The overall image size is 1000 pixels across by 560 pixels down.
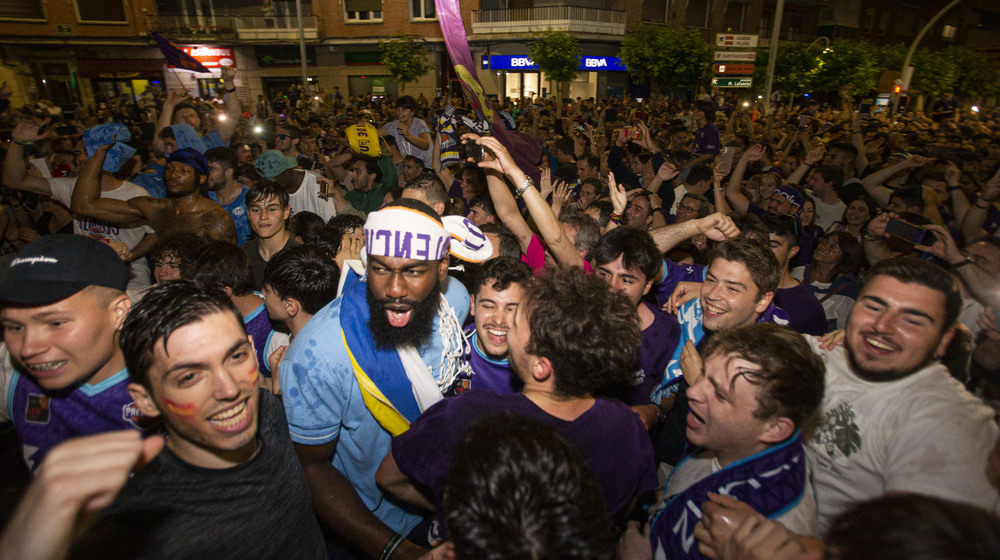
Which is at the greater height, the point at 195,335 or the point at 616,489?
the point at 195,335

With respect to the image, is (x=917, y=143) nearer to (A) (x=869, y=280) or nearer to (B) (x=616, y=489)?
(A) (x=869, y=280)

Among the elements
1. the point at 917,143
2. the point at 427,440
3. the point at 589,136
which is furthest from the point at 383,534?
the point at 917,143

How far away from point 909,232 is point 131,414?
499 cm

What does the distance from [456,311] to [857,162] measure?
816cm

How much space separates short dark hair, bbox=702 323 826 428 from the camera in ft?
6.06

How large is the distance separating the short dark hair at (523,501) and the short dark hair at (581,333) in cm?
54

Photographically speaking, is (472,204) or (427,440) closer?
(427,440)

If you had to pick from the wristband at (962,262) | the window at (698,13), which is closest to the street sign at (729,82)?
the wristband at (962,262)

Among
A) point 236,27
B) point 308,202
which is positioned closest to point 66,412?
point 308,202

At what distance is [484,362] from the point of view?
2783mm

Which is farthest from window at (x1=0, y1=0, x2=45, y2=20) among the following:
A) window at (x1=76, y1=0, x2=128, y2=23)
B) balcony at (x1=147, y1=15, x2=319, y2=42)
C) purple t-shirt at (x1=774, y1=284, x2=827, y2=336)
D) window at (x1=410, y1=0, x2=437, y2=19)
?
purple t-shirt at (x1=774, y1=284, x2=827, y2=336)

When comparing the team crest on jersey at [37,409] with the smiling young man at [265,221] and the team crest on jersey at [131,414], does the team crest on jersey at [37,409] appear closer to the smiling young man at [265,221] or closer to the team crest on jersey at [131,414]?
the team crest on jersey at [131,414]

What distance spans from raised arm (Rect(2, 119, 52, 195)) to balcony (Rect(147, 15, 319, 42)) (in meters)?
31.8

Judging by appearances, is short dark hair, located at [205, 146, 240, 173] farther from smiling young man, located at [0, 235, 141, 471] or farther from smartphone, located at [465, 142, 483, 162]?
smiling young man, located at [0, 235, 141, 471]
